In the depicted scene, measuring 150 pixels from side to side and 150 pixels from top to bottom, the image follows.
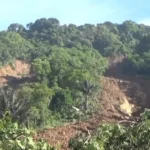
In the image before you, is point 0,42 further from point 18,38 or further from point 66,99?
point 66,99

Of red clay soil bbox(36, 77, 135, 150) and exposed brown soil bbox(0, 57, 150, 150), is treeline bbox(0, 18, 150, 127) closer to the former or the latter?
exposed brown soil bbox(0, 57, 150, 150)

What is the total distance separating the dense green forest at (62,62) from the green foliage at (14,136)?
561 inches

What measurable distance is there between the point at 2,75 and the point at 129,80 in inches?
484

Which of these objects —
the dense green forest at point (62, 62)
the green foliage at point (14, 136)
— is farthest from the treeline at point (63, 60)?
the green foliage at point (14, 136)

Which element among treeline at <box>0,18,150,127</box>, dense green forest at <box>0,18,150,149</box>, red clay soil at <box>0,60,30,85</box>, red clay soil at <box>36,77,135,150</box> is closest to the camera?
red clay soil at <box>36,77,135,150</box>

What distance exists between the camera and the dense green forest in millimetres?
25622

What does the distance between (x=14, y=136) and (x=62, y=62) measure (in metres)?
31.9

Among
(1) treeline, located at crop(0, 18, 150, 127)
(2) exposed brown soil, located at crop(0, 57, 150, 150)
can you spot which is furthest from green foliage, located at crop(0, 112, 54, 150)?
(2) exposed brown soil, located at crop(0, 57, 150, 150)

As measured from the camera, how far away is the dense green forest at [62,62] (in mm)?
25622

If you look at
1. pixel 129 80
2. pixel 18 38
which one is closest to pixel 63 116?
pixel 129 80

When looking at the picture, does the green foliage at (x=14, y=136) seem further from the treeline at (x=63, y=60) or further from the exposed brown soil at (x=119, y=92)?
the exposed brown soil at (x=119, y=92)

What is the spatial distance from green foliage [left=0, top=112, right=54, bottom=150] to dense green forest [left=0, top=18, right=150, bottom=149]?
14.2 metres

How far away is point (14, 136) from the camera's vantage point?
5656mm

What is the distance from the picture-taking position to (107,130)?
256 inches
